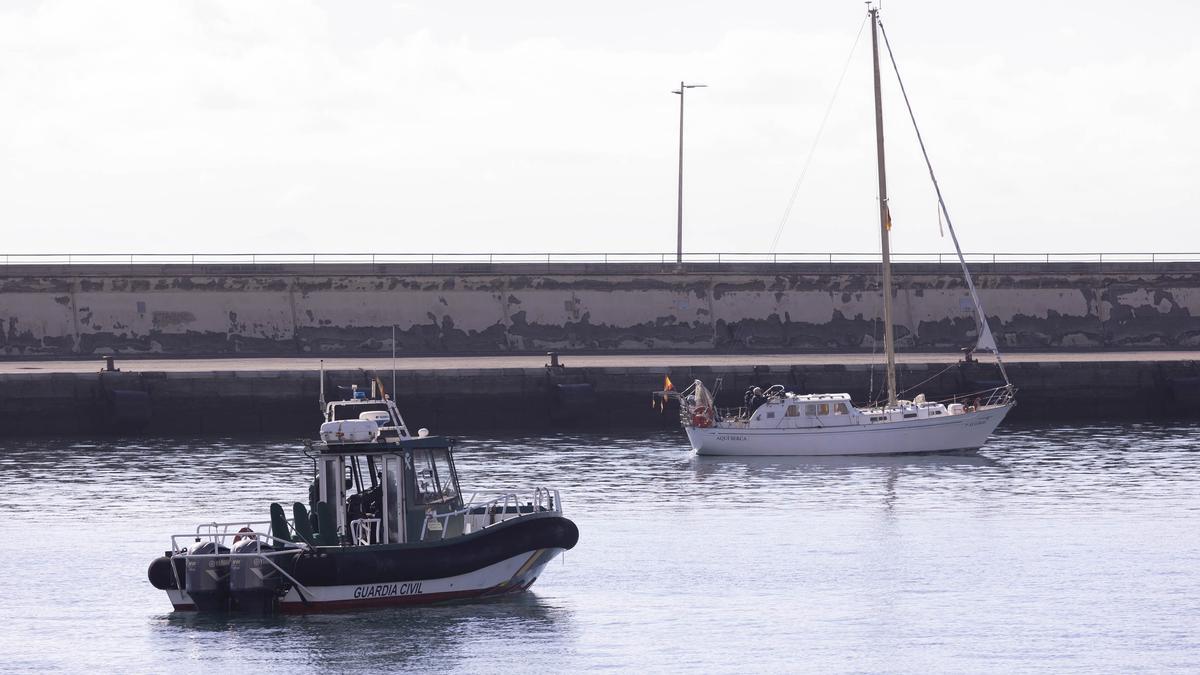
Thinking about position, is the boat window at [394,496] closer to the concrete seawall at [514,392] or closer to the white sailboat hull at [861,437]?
the white sailboat hull at [861,437]

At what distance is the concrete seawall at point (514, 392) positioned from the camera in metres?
57.7

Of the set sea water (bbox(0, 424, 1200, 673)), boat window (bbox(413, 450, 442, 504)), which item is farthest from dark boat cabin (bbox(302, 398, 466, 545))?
sea water (bbox(0, 424, 1200, 673))

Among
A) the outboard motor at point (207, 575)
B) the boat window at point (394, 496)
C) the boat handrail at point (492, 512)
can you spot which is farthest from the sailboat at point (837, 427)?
the outboard motor at point (207, 575)

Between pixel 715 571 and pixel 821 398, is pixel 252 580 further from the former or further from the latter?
pixel 821 398

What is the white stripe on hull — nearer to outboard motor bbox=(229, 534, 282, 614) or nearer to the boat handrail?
outboard motor bbox=(229, 534, 282, 614)

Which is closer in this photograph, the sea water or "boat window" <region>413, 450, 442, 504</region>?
the sea water

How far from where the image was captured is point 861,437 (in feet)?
167

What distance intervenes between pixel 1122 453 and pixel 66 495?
31.0 meters

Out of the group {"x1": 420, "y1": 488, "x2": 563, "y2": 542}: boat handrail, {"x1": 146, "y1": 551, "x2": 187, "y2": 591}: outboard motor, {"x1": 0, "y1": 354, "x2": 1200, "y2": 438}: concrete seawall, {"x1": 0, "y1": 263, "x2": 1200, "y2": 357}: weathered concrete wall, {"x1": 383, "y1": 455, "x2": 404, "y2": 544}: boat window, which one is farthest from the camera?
{"x1": 0, "y1": 263, "x2": 1200, "y2": 357}: weathered concrete wall

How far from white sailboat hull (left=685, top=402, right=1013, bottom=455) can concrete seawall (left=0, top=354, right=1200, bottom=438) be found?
8.58 m

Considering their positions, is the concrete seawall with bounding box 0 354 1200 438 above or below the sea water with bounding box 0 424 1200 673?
above

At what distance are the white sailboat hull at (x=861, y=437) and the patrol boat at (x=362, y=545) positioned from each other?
22.6 metres

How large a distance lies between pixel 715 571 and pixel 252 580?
30.4 feet

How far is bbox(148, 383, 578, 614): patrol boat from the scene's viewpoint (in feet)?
91.5
